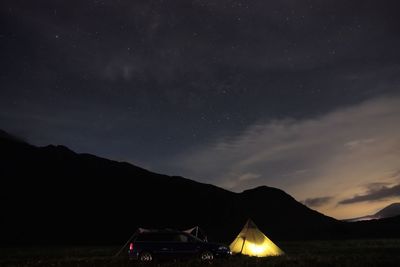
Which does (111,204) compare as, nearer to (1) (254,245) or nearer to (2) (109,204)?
(2) (109,204)

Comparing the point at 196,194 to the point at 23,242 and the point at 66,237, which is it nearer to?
the point at 66,237

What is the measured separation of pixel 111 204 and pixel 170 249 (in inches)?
5083

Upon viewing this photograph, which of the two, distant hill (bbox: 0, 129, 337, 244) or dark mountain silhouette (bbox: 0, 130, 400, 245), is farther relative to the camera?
distant hill (bbox: 0, 129, 337, 244)

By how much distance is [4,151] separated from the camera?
502 ft

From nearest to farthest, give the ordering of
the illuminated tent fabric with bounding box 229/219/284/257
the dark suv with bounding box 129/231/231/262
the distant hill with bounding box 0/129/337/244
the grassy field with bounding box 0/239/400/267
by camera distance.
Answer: the grassy field with bounding box 0/239/400/267 → the dark suv with bounding box 129/231/231/262 → the illuminated tent fabric with bounding box 229/219/284/257 → the distant hill with bounding box 0/129/337/244

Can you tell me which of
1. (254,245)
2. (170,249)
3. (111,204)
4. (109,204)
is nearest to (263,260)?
(170,249)

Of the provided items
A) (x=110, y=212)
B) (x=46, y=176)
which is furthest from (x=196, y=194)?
(x=46, y=176)

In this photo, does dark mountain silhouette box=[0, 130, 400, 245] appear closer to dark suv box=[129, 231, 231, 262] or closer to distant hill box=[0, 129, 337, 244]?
distant hill box=[0, 129, 337, 244]

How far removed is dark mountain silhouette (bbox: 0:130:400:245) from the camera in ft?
393

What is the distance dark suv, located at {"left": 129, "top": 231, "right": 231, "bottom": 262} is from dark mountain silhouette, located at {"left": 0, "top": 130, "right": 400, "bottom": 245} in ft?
274

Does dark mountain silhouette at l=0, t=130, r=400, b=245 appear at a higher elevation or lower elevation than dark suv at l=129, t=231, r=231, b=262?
higher

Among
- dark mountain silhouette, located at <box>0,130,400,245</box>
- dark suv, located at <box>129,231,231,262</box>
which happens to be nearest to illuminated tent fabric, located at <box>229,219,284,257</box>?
dark suv, located at <box>129,231,231,262</box>

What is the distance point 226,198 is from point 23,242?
89.3m

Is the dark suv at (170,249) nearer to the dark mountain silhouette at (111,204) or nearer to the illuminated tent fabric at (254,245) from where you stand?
the illuminated tent fabric at (254,245)
